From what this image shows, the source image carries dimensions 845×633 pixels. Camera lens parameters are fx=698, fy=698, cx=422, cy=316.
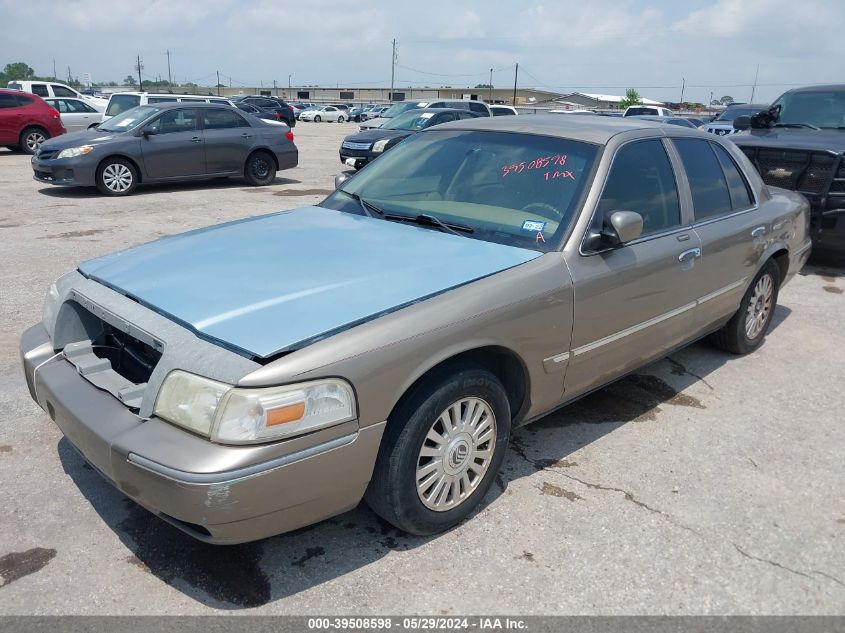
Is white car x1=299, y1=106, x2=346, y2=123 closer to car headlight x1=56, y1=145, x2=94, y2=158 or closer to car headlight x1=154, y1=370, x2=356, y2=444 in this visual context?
car headlight x1=56, y1=145, x2=94, y2=158

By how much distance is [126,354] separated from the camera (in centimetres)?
304

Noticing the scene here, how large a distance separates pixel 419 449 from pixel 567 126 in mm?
2166

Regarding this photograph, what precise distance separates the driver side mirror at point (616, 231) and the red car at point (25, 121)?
642 inches

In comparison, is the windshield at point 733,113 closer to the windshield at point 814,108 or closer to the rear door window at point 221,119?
the windshield at point 814,108

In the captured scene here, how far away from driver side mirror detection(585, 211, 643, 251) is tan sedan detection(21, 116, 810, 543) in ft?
0.04

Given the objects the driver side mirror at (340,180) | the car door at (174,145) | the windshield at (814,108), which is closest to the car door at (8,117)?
the car door at (174,145)

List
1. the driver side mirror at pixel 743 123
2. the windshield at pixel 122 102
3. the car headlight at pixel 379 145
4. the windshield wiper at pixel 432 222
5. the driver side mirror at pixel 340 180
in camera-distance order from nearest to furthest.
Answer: the windshield wiper at pixel 432 222, the driver side mirror at pixel 340 180, the driver side mirror at pixel 743 123, the car headlight at pixel 379 145, the windshield at pixel 122 102

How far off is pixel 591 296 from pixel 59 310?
8.08ft

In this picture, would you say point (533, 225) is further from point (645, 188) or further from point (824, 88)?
point (824, 88)

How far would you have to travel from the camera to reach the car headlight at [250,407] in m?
2.29

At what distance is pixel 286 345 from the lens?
2391mm

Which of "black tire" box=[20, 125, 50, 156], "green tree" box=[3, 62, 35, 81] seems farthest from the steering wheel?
"green tree" box=[3, 62, 35, 81]

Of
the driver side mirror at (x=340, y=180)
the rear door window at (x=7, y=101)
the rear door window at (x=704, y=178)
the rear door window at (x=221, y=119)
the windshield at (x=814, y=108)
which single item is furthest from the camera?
the rear door window at (x=7, y=101)

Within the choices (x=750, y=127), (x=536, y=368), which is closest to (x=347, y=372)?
(x=536, y=368)
